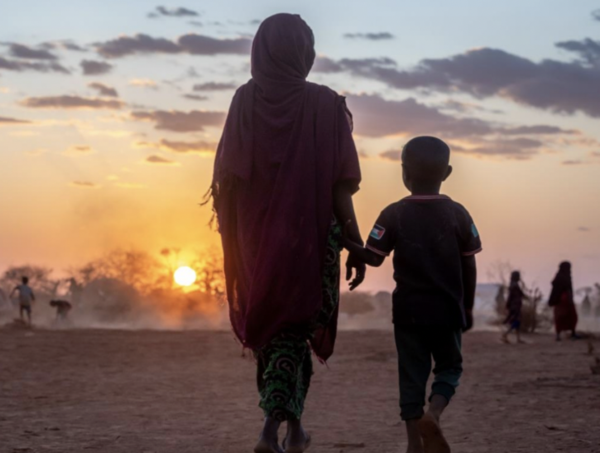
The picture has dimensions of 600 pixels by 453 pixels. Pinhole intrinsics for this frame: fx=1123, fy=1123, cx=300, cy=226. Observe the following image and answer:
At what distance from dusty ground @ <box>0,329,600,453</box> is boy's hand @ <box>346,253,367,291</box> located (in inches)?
61.6

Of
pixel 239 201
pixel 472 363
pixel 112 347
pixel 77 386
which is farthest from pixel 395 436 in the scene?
pixel 112 347

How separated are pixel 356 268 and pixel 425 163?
677 mm

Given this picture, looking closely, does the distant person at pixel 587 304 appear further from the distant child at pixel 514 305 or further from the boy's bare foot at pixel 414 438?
the boy's bare foot at pixel 414 438

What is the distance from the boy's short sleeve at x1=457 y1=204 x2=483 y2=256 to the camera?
5.93 metres

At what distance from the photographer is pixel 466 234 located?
5.93m

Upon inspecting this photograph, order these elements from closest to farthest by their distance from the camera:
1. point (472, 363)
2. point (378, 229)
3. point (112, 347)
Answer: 1. point (378, 229)
2. point (472, 363)
3. point (112, 347)

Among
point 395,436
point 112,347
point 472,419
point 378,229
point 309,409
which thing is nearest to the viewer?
point 378,229

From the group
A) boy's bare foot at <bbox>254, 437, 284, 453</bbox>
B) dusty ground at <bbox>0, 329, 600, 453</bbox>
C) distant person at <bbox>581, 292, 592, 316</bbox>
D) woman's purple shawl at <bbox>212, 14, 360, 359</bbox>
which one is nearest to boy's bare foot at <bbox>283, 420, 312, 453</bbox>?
boy's bare foot at <bbox>254, 437, 284, 453</bbox>

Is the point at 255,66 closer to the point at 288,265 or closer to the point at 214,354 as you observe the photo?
the point at 288,265

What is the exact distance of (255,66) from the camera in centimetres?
618

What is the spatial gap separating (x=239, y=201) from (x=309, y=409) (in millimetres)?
4369

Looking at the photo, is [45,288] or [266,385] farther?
[45,288]

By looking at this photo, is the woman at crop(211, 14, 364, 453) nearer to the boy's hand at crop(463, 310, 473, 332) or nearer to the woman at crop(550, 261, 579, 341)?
the boy's hand at crop(463, 310, 473, 332)

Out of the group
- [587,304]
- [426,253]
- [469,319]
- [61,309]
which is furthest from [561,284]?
[587,304]
